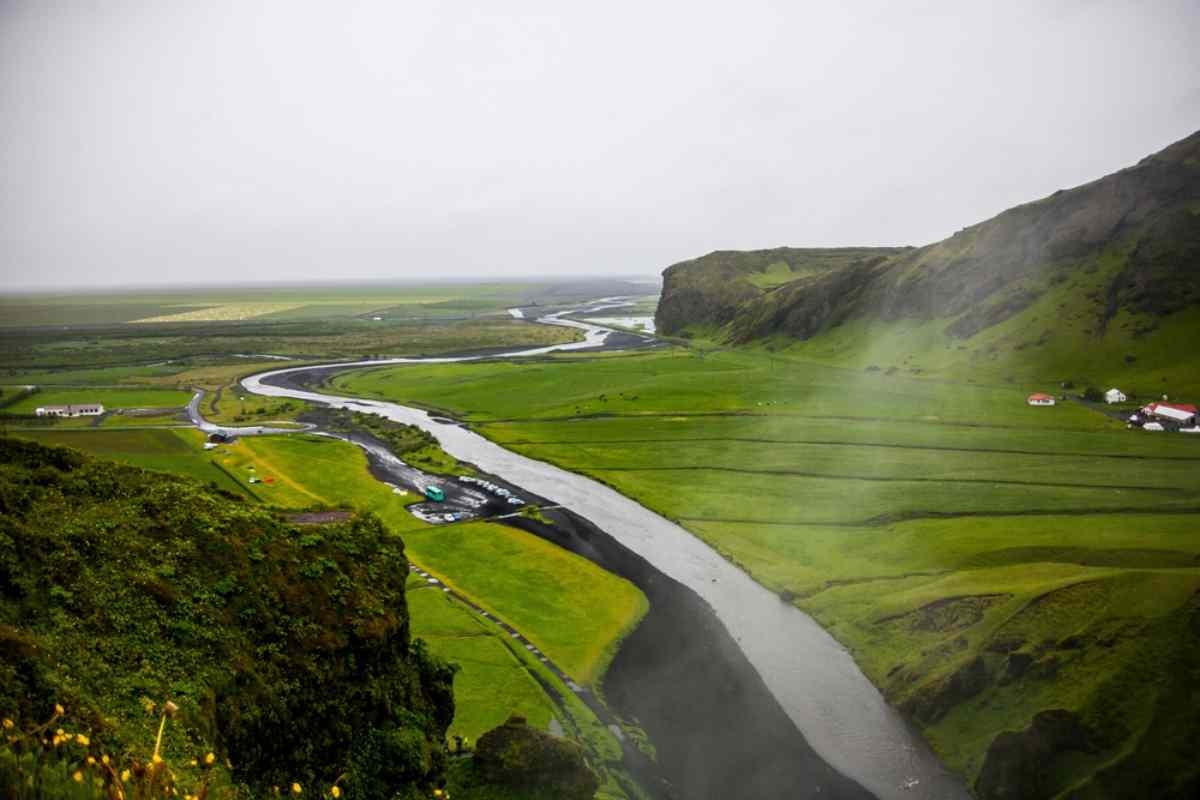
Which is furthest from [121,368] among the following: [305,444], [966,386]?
[966,386]

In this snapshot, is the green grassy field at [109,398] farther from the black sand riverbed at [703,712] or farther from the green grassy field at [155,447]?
the black sand riverbed at [703,712]

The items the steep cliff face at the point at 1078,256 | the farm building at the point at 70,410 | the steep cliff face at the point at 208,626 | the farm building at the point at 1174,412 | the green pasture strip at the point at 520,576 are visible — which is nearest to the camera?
the steep cliff face at the point at 208,626

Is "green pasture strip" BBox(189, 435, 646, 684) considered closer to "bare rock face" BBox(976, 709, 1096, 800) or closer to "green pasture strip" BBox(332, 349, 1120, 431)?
"bare rock face" BBox(976, 709, 1096, 800)

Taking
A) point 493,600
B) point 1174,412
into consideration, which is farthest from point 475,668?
point 1174,412

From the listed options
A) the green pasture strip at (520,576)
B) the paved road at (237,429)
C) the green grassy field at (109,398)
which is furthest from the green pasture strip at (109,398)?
the green pasture strip at (520,576)

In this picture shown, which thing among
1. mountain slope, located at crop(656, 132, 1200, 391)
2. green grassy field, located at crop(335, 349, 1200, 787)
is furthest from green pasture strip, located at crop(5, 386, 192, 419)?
mountain slope, located at crop(656, 132, 1200, 391)

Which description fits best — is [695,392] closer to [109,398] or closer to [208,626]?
[208,626]
